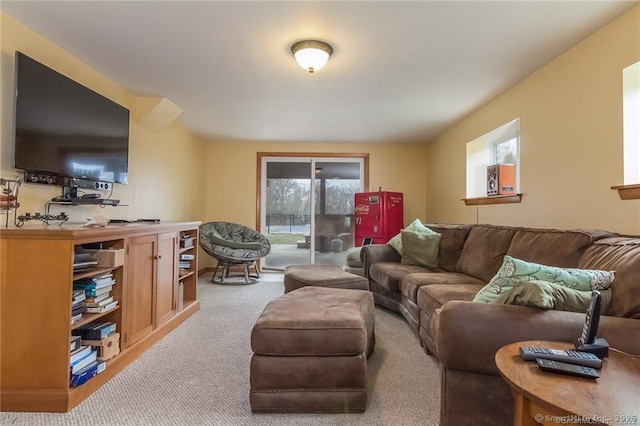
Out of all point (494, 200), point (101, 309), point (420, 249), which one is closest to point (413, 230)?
point (420, 249)

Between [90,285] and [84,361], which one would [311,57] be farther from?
[84,361]

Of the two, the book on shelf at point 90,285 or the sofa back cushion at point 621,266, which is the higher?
the sofa back cushion at point 621,266

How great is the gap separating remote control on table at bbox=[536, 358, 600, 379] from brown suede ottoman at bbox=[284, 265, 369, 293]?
6.33 ft

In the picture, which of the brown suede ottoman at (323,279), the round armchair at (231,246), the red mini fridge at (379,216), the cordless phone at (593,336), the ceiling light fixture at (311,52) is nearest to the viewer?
the cordless phone at (593,336)

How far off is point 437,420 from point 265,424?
80 centimetres

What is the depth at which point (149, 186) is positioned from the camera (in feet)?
12.2

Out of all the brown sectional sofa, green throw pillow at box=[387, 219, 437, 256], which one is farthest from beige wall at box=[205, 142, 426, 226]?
the brown sectional sofa

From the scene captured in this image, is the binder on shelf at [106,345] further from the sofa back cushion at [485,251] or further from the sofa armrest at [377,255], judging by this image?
the sofa back cushion at [485,251]

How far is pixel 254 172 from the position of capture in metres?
5.63

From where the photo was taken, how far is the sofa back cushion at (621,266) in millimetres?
1403

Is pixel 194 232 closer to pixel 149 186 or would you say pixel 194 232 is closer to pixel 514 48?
pixel 149 186

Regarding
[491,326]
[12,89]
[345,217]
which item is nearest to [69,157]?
[12,89]

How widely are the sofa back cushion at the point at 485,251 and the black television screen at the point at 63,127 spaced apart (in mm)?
3051

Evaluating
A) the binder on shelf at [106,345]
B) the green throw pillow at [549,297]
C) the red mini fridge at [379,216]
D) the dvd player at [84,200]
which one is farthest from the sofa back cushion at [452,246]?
the dvd player at [84,200]
